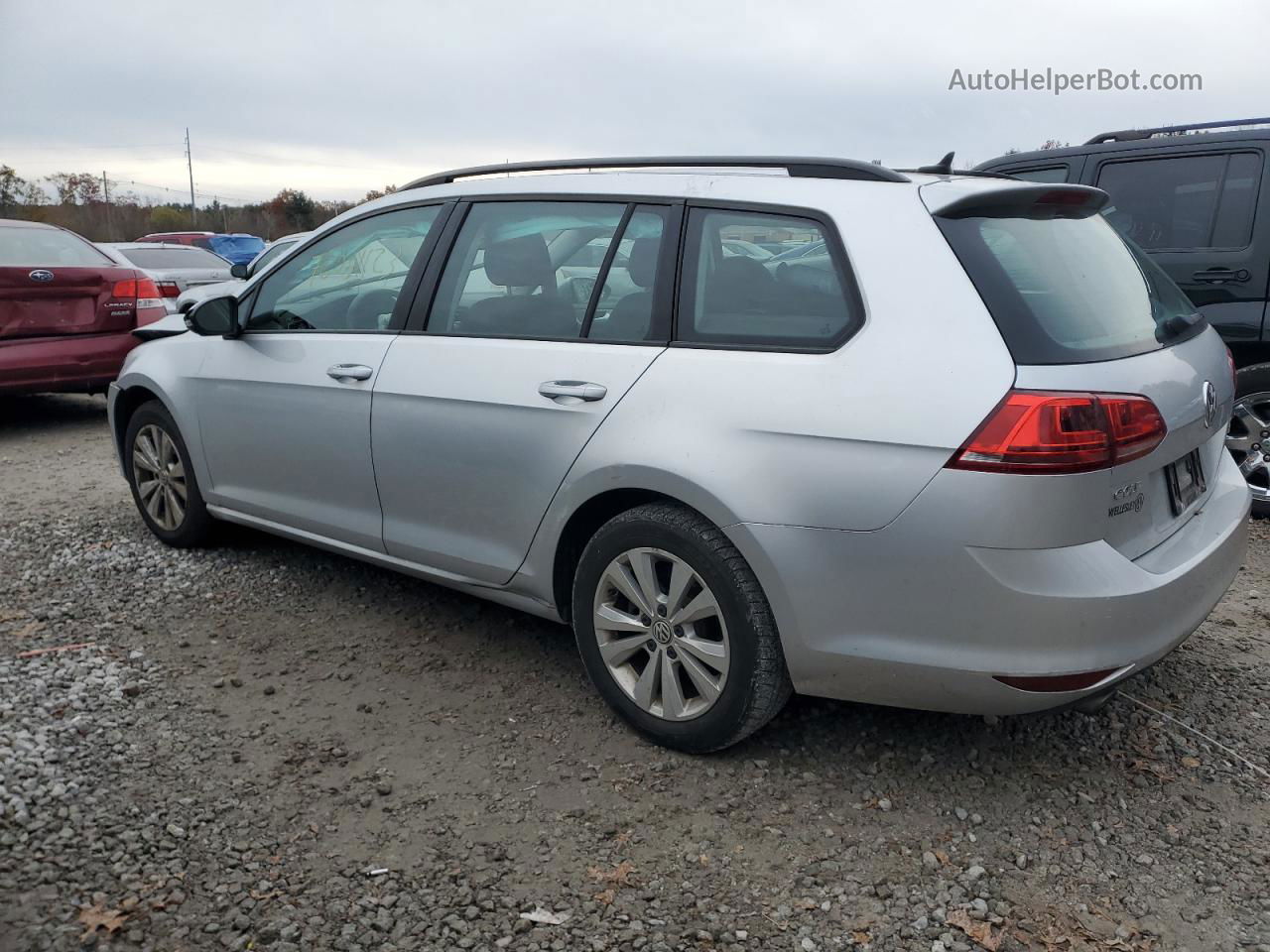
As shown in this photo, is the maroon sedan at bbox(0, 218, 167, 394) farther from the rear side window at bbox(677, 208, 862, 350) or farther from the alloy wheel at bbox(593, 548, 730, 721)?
the rear side window at bbox(677, 208, 862, 350)

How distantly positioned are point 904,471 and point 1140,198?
160 inches

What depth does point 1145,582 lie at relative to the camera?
2719 mm

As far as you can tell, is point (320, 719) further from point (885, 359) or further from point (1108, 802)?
point (1108, 802)

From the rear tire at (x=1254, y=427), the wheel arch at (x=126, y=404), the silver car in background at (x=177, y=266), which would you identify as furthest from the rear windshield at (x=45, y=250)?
the rear tire at (x=1254, y=427)

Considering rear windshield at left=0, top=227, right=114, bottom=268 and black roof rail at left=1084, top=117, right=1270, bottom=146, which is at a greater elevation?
black roof rail at left=1084, top=117, right=1270, bottom=146

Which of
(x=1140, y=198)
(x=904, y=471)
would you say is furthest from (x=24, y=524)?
(x=1140, y=198)

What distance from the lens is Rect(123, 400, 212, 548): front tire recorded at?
16.1 ft

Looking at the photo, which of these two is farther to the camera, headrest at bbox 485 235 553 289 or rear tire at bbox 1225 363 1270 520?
rear tire at bbox 1225 363 1270 520

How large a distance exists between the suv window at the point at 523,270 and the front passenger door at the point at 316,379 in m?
0.18

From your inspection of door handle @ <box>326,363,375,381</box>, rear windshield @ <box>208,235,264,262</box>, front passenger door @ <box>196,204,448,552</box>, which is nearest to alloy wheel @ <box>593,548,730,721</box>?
front passenger door @ <box>196,204,448,552</box>

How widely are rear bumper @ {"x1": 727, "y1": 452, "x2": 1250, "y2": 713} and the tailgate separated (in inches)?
272

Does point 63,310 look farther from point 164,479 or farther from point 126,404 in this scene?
point 164,479

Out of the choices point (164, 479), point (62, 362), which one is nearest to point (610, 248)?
point (164, 479)

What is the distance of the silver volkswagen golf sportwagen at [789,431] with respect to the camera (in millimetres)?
2613
